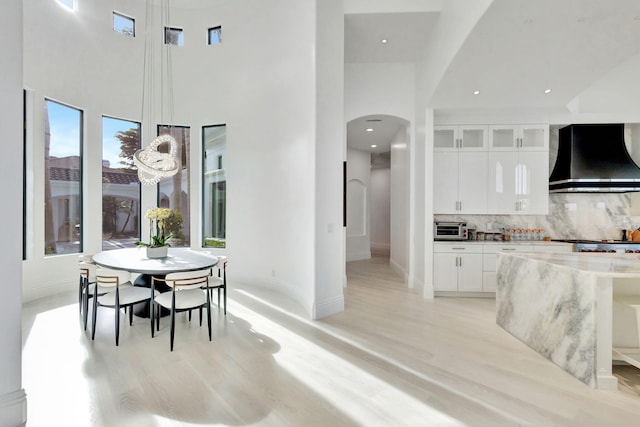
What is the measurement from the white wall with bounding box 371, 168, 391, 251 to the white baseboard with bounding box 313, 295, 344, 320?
696cm

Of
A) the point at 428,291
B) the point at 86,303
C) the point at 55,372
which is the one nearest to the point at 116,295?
the point at 86,303

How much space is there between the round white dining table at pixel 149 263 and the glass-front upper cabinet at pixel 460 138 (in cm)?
404

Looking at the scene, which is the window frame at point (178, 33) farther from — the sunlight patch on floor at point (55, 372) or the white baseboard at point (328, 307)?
the white baseboard at point (328, 307)

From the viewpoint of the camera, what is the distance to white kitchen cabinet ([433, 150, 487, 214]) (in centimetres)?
512

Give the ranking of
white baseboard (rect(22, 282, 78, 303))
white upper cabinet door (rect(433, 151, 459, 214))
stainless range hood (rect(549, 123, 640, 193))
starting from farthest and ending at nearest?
white upper cabinet door (rect(433, 151, 459, 214))
stainless range hood (rect(549, 123, 640, 193))
white baseboard (rect(22, 282, 78, 303))

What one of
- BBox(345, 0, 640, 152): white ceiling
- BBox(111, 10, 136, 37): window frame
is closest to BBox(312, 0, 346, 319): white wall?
BBox(345, 0, 640, 152): white ceiling

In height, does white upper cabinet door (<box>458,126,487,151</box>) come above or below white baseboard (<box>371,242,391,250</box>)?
above

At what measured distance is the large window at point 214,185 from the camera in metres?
6.04

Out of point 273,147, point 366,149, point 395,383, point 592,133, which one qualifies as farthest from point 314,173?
point 366,149

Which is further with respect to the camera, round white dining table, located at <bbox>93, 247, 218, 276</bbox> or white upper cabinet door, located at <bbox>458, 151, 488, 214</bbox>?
white upper cabinet door, located at <bbox>458, 151, 488, 214</bbox>

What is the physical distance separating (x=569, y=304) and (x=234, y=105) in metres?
5.57

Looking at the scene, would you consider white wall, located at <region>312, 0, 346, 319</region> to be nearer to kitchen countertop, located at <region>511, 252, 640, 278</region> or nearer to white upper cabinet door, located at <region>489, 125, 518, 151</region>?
kitchen countertop, located at <region>511, 252, 640, 278</region>

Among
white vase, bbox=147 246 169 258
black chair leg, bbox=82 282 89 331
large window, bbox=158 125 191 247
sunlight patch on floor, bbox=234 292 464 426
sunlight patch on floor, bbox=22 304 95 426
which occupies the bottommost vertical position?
sunlight patch on floor, bbox=234 292 464 426

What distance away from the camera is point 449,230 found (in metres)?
5.12
